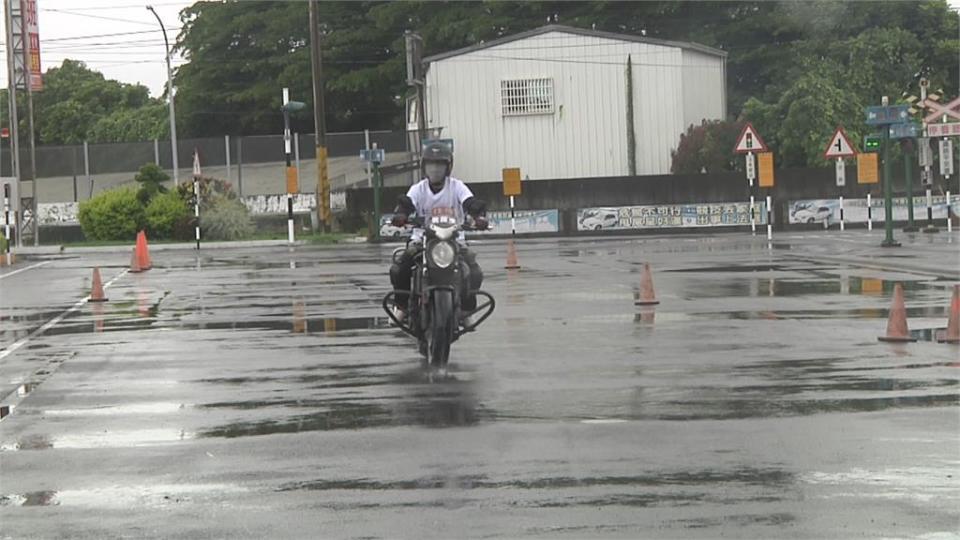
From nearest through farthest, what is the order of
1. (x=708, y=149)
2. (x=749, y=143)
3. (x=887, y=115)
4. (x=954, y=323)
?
(x=954, y=323)
(x=887, y=115)
(x=749, y=143)
(x=708, y=149)

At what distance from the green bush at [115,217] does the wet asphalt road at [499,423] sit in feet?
96.1

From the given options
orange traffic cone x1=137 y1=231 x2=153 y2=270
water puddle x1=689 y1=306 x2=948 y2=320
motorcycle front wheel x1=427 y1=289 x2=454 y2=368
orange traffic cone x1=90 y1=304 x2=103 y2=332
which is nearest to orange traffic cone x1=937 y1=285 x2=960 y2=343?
water puddle x1=689 y1=306 x2=948 y2=320

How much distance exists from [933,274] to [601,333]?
9963 millimetres

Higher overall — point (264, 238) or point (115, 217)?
point (115, 217)

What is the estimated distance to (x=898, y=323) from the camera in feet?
47.1

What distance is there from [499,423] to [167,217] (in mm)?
39963

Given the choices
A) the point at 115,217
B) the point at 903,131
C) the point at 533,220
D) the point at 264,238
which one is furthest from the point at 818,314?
the point at 115,217

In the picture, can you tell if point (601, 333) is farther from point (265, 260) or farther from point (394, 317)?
point (265, 260)

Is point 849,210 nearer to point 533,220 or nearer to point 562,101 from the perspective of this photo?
point 533,220

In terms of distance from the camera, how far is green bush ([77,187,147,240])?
49156 millimetres

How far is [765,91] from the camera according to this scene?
234 feet

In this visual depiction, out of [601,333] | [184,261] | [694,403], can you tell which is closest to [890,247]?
[184,261]

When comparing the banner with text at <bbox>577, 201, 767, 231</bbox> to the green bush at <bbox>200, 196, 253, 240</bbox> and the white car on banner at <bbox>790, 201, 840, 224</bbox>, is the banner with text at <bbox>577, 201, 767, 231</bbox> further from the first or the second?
the green bush at <bbox>200, 196, 253, 240</bbox>

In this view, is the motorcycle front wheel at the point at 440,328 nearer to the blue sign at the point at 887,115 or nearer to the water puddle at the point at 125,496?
the water puddle at the point at 125,496
